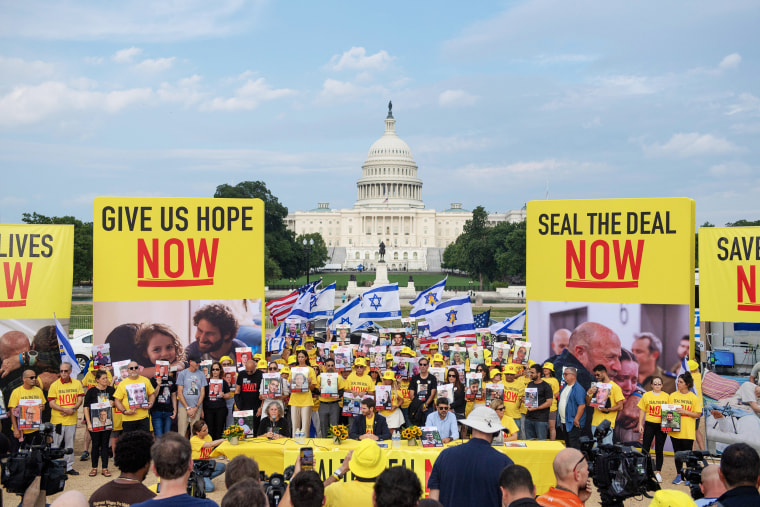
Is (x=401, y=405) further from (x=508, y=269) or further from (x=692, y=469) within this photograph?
(x=508, y=269)

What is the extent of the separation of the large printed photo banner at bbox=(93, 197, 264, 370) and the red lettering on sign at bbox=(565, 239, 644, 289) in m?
5.13

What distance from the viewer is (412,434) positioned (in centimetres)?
798

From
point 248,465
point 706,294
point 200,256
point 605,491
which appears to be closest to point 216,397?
point 200,256

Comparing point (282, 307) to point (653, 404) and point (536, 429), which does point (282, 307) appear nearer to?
point (536, 429)

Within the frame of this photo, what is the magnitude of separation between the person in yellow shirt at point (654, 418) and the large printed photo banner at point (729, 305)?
1309 millimetres

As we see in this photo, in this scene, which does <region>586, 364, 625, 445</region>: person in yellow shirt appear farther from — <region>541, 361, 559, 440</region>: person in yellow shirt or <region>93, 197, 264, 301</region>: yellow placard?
<region>93, 197, 264, 301</region>: yellow placard

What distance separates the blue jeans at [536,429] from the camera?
33.2ft

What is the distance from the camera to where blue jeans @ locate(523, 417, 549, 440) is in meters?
10.1

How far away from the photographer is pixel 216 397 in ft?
34.6

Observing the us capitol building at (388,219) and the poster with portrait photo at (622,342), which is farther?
the us capitol building at (388,219)

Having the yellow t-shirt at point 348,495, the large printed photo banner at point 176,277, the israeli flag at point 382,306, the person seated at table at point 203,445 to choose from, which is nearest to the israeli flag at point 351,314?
the israeli flag at point 382,306

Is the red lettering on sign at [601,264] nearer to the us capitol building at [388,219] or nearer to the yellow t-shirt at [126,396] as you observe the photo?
the yellow t-shirt at [126,396]

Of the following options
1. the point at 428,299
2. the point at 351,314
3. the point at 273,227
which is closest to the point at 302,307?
the point at 351,314

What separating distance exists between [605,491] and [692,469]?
2.52 ft
